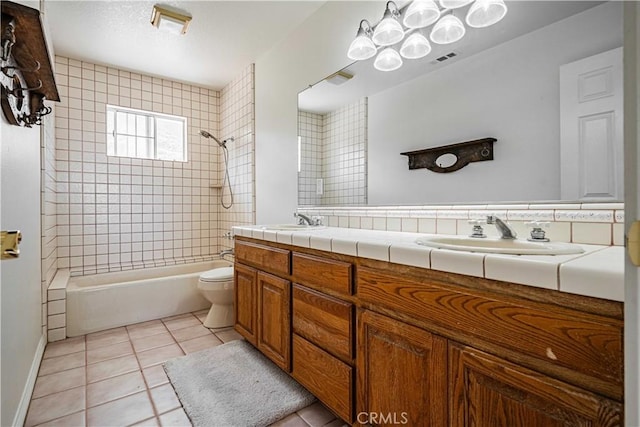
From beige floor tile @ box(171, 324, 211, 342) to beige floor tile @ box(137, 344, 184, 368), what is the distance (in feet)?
0.44

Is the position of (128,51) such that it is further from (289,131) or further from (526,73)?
(526,73)

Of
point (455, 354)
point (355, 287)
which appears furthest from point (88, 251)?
point (455, 354)

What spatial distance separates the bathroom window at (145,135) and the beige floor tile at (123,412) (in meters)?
2.44

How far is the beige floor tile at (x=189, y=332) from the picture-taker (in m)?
2.31

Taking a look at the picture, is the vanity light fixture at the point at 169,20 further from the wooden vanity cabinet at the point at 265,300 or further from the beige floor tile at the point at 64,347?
the beige floor tile at the point at 64,347

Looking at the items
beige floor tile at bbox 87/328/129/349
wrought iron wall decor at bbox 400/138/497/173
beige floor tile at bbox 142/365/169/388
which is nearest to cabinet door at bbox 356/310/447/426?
wrought iron wall decor at bbox 400/138/497/173

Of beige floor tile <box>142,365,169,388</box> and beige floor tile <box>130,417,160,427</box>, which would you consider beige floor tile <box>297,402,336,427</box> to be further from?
beige floor tile <box>142,365,169,388</box>

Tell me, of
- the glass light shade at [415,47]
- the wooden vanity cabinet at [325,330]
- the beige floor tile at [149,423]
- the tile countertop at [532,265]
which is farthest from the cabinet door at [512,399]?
the glass light shade at [415,47]

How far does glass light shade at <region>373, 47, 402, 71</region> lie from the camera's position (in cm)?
168

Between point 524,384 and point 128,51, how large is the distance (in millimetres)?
3486

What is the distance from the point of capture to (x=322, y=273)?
1.34 metres

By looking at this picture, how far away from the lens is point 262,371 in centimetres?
179

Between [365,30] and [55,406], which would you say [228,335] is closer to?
[55,406]

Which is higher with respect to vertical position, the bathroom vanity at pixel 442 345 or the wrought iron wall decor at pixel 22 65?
the wrought iron wall decor at pixel 22 65
